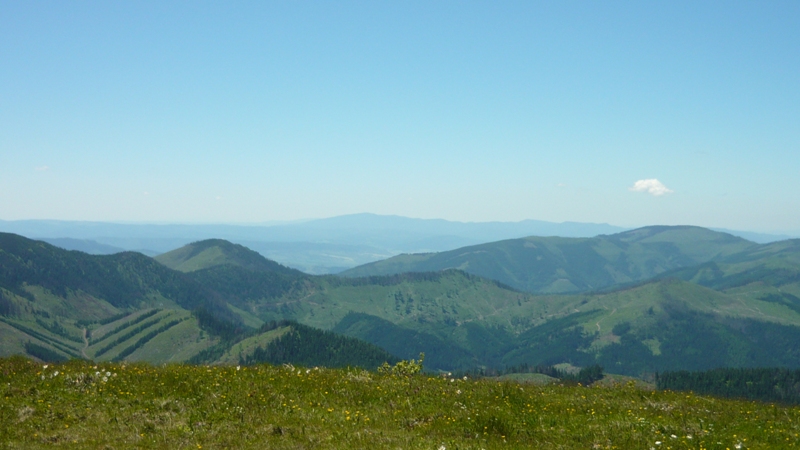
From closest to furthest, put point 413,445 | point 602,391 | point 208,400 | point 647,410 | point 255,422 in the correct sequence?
1. point 413,445
2. point 255,422
3. point 208,400
4. point 647,410
5. point 602,391

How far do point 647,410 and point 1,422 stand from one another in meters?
29.2

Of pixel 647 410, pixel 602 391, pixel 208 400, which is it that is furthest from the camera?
pixel 602 391

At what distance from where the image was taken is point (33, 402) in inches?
942

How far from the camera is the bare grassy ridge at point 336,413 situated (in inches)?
834

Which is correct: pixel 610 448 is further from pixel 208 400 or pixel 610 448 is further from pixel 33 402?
pixel 33 402

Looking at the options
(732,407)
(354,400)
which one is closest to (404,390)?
(354,400)

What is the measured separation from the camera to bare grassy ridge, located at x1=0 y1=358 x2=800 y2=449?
21188 mm

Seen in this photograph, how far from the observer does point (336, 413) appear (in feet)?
79.2

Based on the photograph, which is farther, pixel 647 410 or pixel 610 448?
pixel 647 410

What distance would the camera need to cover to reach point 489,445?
20984 mm

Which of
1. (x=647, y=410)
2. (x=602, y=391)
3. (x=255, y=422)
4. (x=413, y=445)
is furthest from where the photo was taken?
(x=602, y=391)

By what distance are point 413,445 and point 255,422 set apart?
702 centimetres

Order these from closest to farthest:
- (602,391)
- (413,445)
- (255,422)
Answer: (413,445) → (255,422) → (602,391)

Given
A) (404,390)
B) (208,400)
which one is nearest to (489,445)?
(404,390)
